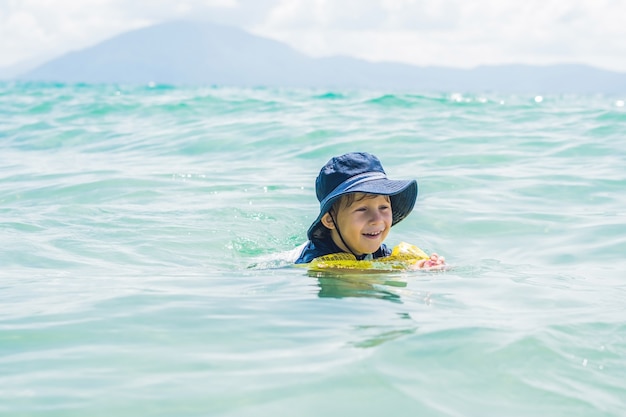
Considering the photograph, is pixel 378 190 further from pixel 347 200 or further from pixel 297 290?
pixel 297 290

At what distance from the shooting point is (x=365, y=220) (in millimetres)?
4594

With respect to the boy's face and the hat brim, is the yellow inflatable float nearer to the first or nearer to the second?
the boy's face

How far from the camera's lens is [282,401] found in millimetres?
2553

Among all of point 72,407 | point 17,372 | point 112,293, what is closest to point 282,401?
point 72,407

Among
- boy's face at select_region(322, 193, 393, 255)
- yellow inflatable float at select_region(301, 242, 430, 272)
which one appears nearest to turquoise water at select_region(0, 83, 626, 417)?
yellow inflatable float at select_region(301, 242, 430, 272)

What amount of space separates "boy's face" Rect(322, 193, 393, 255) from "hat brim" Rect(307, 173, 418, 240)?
0.28 ft

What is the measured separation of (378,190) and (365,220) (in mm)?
255

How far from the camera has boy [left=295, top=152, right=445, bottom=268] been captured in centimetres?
452

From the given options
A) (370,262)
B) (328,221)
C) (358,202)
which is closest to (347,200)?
(358,202)

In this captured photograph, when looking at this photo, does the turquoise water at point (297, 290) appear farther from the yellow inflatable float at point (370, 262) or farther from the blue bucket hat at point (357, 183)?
the blue bucket hat at point (357, 183)

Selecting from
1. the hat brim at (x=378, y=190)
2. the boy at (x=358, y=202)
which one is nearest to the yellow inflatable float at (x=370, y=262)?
the boy at (x=358, y=202)

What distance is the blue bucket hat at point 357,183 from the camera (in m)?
4.44

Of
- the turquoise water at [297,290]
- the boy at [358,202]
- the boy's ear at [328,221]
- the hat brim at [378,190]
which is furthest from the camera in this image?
the boy's ear at [328,221]

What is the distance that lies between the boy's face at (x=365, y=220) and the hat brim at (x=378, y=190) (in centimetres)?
8
